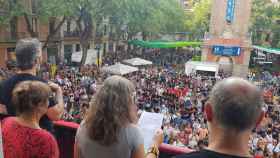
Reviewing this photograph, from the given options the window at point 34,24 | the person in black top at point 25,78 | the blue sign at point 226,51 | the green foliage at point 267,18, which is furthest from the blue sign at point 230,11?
the person in black top at point 25,78

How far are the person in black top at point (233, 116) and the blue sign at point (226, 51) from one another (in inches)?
939

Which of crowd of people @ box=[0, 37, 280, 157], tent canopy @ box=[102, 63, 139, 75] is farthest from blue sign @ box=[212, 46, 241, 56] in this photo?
tent canopy @ box=[102, 63, 139, 75]

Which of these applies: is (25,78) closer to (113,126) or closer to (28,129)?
(28,129)

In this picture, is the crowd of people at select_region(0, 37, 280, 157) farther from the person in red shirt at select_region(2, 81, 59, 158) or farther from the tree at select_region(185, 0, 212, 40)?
the tree at select_region(185, 0, 212, 40)

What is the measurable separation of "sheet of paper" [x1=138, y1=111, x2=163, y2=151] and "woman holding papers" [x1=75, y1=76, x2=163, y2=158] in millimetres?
329

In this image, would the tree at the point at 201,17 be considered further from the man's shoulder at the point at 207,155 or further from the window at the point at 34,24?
the man's shoulder at the point at 207,155

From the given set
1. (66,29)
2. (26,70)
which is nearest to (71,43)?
(66,29)

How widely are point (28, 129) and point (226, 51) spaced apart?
23991mm

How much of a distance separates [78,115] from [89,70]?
9.47 metres

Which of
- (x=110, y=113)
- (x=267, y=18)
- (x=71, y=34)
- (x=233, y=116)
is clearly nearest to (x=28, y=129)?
(x=110, y=113)

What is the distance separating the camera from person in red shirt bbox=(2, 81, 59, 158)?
1.99 metres

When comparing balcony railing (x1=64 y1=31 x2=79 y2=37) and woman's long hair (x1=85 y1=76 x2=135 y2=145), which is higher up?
balcony railing (x1=64 y1=31 x2=79 y2=37)

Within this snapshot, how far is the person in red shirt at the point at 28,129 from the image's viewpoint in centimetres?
199

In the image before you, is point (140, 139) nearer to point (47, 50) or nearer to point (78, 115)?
point (78, 115)
